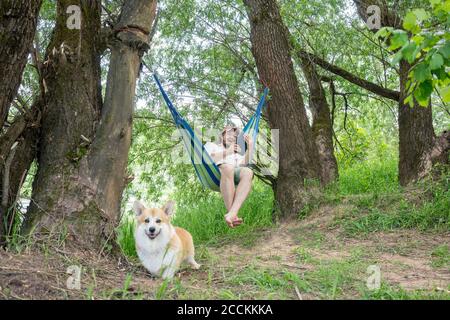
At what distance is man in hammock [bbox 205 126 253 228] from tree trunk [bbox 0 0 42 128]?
1.65 meters

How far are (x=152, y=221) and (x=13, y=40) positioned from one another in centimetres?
121

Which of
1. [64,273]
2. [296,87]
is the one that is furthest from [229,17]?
[64,273]

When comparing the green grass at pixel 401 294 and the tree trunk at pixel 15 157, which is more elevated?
the tree trunk at pixel 15 157

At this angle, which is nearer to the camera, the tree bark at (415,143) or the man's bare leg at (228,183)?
the man's bare leg at (228,183)

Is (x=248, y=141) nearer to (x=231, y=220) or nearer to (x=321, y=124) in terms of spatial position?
(x=231, y=220)

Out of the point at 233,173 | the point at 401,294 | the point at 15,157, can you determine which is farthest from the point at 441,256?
the point at 15,157

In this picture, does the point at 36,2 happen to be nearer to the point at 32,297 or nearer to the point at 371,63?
the point at 32,297

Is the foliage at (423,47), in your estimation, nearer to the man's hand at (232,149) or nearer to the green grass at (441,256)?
the green grass at (441,256)

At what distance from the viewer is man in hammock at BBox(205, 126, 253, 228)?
3.83m

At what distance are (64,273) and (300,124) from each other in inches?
123

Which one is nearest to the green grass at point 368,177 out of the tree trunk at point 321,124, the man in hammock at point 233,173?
the tree trunk at point 321,124

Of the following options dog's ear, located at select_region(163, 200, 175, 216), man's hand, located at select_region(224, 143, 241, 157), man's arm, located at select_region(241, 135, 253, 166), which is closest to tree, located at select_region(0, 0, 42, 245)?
dog's ear, located at select_region(163, 200, 175, 216)

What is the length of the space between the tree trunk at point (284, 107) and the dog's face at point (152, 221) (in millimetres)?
2134

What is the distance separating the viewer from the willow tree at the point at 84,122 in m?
3.04
